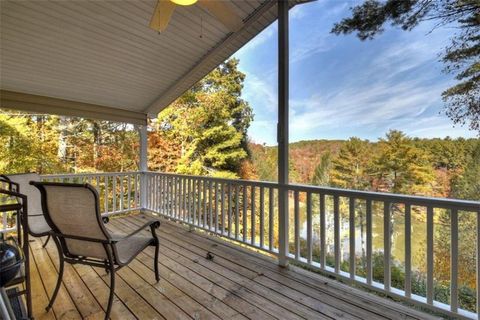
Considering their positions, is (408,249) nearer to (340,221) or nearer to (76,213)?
(340,221)

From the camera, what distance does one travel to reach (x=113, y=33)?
10.2ft

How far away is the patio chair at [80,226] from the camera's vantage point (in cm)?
185

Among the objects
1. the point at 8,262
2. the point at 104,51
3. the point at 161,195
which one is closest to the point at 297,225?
the point at 8,262

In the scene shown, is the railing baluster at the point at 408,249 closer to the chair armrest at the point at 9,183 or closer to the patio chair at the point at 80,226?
the patio chair at the point at 80,226

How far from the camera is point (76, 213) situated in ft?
6.23

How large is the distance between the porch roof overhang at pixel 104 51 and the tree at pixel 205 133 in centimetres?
451

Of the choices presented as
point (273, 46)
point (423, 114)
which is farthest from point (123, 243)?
point (273, 46)

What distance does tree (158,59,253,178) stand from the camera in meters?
9.23

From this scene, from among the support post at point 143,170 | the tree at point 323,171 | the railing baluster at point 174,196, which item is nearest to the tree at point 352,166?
the tree at point 323,171

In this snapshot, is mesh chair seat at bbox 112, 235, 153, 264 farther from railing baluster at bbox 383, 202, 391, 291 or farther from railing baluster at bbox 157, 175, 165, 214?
railing baluster at bbox 157, 175, 165, 214

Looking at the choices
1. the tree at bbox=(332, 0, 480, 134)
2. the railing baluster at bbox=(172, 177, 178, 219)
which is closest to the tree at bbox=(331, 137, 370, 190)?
the tree at bbox=(332, 0, 480, 134)

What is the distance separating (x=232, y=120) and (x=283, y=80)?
6.92 meters

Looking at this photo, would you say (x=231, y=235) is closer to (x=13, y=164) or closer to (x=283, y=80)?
(x=283, y=80)

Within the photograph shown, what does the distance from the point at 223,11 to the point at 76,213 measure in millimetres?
2155
